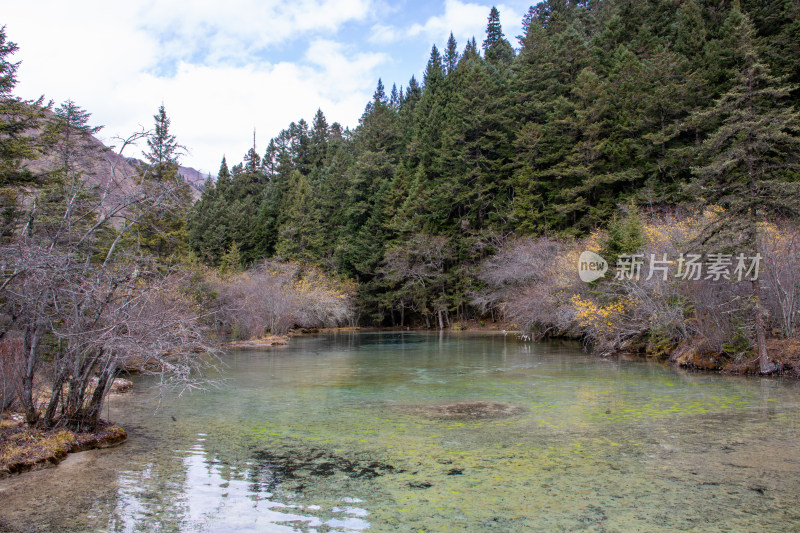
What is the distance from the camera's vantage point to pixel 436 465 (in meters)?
7.34

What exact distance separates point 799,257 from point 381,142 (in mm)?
49122

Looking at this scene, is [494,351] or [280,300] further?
[280,300]

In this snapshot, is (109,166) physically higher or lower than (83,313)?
higher

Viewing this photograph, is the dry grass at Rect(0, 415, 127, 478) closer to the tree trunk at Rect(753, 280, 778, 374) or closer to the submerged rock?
the submerged rock

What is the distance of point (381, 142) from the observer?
6100 centimetres

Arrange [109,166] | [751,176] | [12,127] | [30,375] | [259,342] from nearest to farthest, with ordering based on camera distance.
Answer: [30,375] → [109,166] → [751,176] → [12,127] → [259,342]

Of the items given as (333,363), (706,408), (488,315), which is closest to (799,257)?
(706,408)

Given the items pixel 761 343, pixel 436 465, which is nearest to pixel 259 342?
pixel 761 343

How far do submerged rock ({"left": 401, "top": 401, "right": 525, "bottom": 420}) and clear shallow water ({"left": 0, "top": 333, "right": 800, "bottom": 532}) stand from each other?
10.6 inches

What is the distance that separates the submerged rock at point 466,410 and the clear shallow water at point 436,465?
0.27 meters

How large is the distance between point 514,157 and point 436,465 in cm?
4269

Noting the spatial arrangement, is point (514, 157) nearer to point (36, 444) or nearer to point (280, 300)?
Result: point (280, 300)

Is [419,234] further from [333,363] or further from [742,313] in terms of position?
[742,313]

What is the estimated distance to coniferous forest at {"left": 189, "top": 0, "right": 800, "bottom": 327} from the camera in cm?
3641
